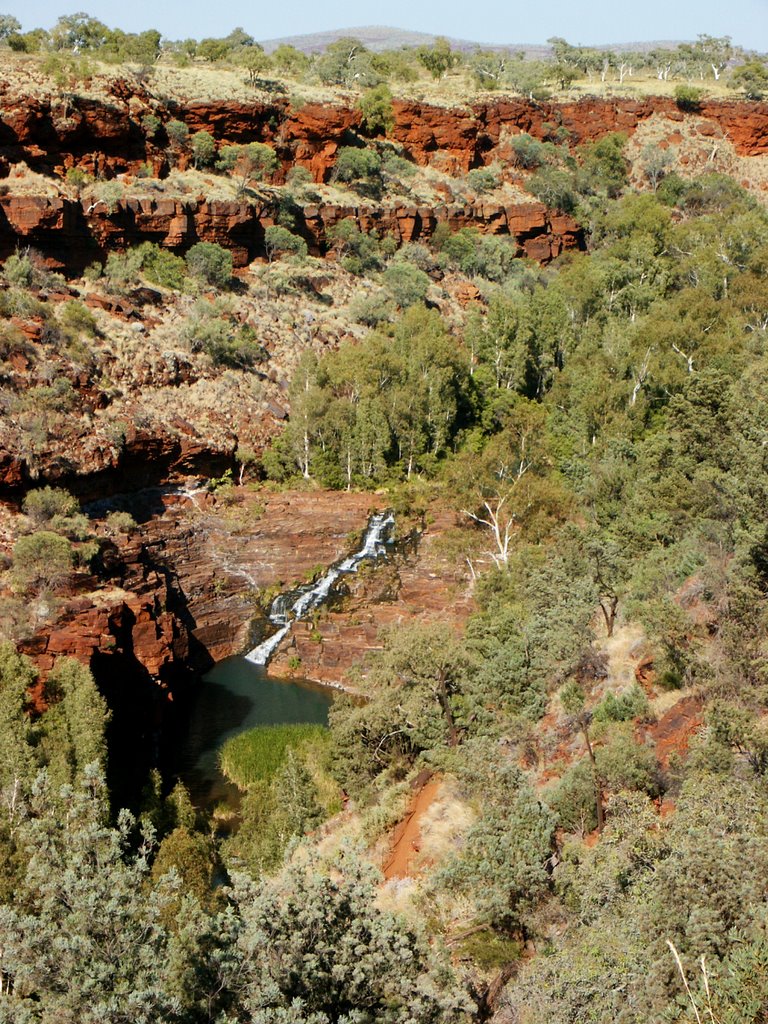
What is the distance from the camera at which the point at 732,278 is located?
72.9 m

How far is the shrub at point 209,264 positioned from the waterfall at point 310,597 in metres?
26.0

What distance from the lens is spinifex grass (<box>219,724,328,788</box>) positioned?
40906 millimetres

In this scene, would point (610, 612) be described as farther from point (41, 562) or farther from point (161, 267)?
point (161, 267)

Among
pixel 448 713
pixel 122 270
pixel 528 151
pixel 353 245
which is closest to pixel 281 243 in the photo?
pixel 353 245

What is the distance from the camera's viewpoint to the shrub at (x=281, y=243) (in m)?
80.4

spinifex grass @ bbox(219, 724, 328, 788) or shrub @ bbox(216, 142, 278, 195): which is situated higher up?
shrub @ bbox(216, 142, 278, 195)

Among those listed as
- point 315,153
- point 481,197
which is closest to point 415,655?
point 315,153

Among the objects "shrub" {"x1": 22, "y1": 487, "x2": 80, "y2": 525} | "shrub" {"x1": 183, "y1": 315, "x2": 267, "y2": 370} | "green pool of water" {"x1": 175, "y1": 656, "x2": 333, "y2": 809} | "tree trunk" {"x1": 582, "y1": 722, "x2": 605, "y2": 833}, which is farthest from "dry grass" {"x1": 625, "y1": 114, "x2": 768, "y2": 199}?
"tree trunk" {"x1": 582, "y1": 722, "x2": 605, "y2": 833}

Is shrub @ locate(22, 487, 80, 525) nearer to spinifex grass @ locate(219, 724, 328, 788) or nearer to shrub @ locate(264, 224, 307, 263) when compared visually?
spinifex grass @ locate(219, 724, 328, 788)

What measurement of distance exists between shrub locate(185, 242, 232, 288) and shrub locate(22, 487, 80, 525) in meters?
28.8

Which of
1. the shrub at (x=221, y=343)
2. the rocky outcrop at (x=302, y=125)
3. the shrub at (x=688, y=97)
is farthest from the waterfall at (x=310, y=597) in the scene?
the shrub at (x=688, y=97)

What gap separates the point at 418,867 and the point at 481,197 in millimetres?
82126

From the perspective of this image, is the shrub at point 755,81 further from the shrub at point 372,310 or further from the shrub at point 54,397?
the shrub at point 54,397

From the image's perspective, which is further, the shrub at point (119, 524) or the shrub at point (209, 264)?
the shrub at point (209, 264)
